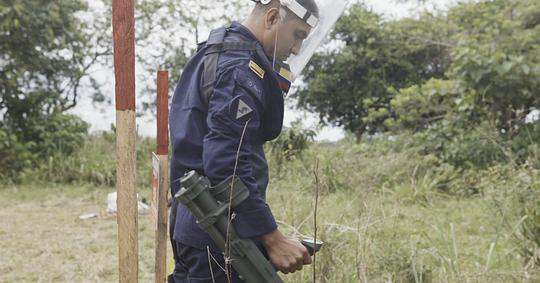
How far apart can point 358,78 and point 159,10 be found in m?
4.67

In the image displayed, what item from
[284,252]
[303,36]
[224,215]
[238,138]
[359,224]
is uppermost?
[303,36]

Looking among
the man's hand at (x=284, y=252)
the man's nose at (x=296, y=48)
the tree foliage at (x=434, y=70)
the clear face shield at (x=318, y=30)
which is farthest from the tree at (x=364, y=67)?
the man's hand at (x=284, y=252)

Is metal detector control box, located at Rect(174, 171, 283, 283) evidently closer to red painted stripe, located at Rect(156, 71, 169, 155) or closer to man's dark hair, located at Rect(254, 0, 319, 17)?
man's dark hair, located at Rect(254, 0, 319, 17)

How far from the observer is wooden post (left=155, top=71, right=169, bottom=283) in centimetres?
233

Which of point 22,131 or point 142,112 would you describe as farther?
point 142,112

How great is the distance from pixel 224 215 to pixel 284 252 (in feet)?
0.69

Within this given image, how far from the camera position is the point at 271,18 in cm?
197

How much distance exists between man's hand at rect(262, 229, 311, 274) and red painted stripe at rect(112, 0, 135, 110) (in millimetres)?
596

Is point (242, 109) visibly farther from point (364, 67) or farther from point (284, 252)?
point (364, 67)

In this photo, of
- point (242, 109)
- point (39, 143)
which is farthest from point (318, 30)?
point (39, 143)

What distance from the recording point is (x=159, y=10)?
1239cm

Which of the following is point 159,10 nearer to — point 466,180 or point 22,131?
point 22,131

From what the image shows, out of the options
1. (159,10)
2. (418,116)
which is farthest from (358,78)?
(418,116)

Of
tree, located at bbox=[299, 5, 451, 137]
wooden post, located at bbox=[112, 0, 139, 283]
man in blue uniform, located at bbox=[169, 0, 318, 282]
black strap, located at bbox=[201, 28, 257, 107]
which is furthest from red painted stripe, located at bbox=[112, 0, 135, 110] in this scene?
tree, located at bbox=[299, 5, 451, 137]
